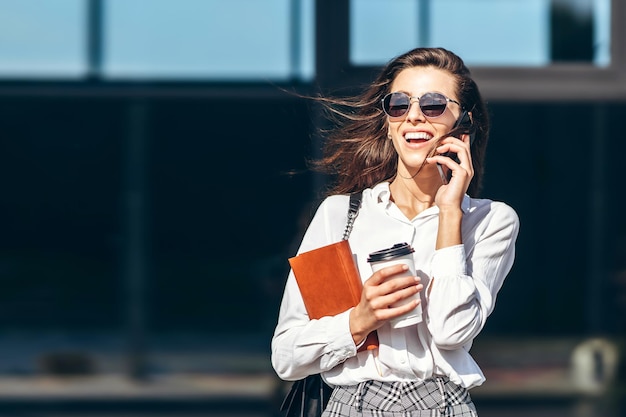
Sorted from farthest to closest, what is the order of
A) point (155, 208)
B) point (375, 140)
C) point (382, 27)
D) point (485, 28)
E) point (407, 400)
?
point (155, 208)
point (485, 28)
point (382, 27)
point (375, 140)
point (407, 400)

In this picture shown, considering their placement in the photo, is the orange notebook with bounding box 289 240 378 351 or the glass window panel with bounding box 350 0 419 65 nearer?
the orange notebook with bounding box 289 240 378 351

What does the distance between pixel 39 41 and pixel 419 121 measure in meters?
3.68

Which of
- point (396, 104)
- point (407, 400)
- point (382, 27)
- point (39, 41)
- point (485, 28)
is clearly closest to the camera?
point (407, 400)

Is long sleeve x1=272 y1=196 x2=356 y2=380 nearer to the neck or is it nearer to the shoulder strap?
the shoulder strap

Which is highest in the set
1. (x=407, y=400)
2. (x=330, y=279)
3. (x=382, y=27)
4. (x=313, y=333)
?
(x=382, y=27)

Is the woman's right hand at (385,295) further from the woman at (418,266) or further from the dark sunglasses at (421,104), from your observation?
the dark sunglasses at (421,104)

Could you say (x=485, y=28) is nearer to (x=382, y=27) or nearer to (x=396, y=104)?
(x=382, y=27)

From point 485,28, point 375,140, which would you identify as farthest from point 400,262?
point 485,28

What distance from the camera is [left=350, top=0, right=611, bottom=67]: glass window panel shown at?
181 inches

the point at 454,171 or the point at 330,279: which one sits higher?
the point at 454,171

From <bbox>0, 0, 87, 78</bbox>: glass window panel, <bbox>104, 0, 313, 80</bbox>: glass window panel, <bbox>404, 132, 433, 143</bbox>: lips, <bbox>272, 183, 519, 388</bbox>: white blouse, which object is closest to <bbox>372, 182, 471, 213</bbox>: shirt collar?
<bbox>272, 183, 519, 388</bbox>: white blouse

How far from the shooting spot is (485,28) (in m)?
4.85

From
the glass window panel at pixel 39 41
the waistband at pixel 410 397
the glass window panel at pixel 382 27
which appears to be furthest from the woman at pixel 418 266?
the glass window panel at pixel 39 41

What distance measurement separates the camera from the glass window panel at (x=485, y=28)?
4590 millimetres
